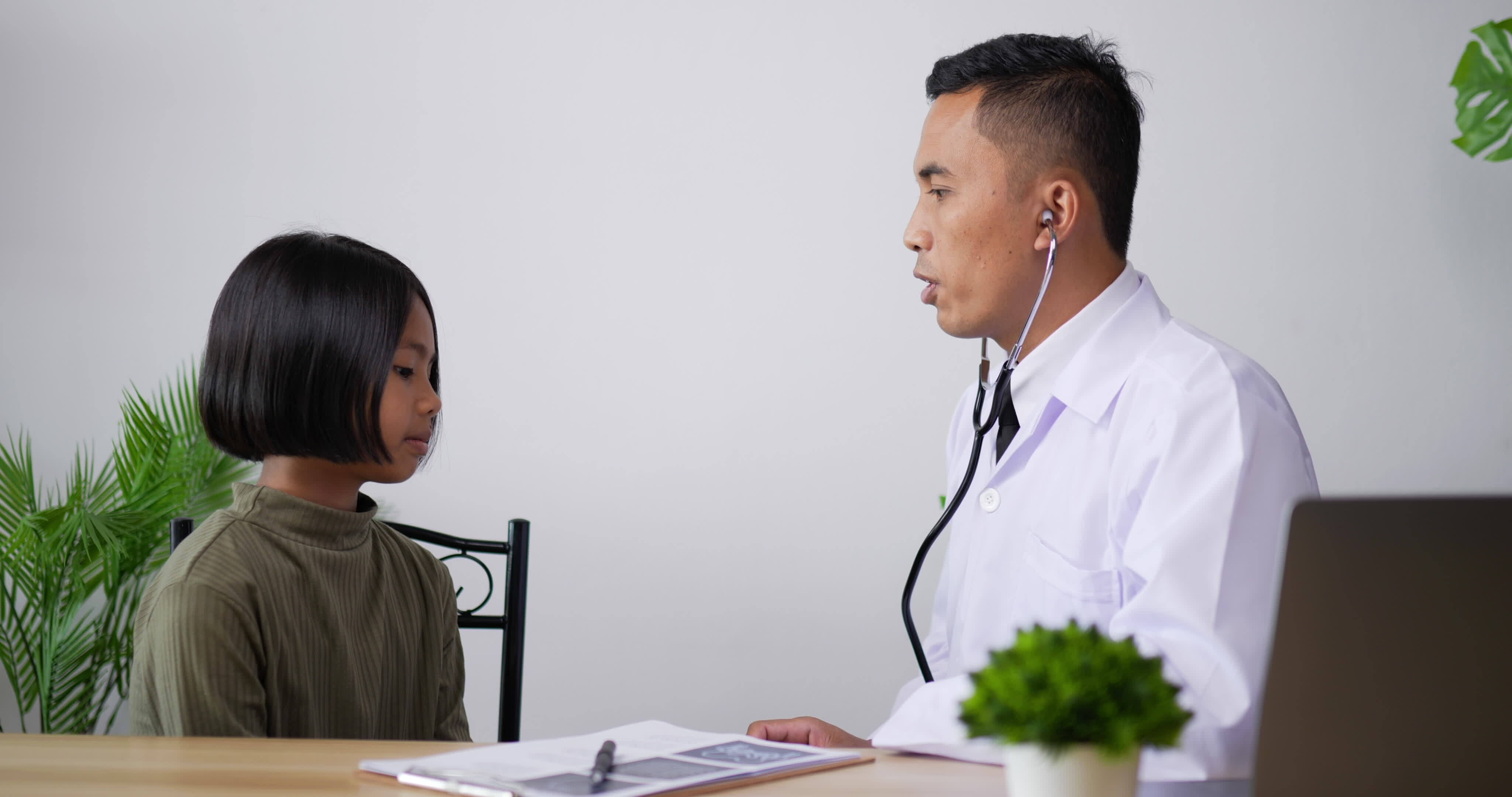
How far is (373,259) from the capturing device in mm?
1396

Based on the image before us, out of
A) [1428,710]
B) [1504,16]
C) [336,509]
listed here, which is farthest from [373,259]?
[1504,16]

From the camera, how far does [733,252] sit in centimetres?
272

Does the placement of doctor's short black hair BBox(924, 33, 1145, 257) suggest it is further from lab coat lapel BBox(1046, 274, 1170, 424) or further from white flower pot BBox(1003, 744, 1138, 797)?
white flower pot BBox(1003, 744, 1138, 797)

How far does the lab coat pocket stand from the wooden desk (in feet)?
0.92

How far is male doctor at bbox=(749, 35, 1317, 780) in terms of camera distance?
1.01 meters

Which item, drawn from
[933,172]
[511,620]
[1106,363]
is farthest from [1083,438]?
[511,620]

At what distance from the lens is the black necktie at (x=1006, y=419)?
147cm

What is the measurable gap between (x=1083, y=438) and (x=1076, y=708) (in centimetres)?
73

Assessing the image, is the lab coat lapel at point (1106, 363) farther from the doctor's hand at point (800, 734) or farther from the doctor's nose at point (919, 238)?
the doctor's hand at point (800, 734)

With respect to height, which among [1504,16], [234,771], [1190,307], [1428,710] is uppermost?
[1504,16]

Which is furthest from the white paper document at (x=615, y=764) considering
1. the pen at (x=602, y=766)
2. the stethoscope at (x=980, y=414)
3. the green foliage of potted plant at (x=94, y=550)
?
the green foliage of potted plant at (x=94, y=550)

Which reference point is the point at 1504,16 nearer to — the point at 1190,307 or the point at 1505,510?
the point at 1190,307

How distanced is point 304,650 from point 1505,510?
3.80ft

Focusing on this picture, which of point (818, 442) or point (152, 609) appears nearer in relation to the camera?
point (152, 609)
